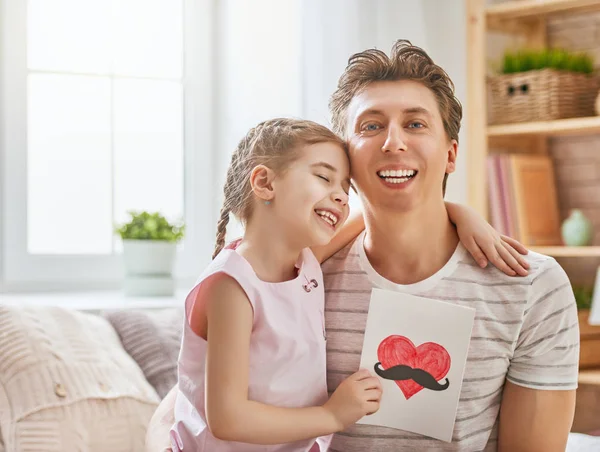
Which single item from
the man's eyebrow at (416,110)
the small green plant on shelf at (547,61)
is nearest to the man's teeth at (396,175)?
the man's eyebrow at (416,110)

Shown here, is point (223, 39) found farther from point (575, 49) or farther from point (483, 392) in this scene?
point (483, 392)

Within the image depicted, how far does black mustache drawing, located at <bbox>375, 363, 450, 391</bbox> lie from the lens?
4.81ft

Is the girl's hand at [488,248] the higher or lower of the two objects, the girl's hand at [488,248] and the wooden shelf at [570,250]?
Result: the higher

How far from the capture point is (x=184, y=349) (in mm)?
1368

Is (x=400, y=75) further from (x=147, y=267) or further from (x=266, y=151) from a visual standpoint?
(x=147, y=267)

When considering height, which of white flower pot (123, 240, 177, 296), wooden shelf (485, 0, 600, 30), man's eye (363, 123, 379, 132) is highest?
wooden shelf (485, 0, 600, 30)

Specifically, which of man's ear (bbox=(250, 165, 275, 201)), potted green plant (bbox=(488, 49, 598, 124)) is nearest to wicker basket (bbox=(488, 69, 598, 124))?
potted green plant (bbox=(488, 49, 598, 124))

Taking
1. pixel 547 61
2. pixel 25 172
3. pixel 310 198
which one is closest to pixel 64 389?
pixel 310 198

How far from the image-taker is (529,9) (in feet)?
10.2

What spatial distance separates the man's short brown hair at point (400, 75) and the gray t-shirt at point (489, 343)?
0.26 metres

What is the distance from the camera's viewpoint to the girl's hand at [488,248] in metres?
1.51

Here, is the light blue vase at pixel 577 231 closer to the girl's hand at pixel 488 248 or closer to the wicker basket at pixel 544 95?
the wicker basket at pixel 544 95

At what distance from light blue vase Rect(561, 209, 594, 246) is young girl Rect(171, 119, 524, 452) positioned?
5.97 ft

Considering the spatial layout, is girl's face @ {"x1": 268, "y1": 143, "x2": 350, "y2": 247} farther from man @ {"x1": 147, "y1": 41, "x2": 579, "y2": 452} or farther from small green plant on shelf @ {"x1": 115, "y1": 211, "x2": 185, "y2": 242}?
small green plant on shelf @ {"x1": 115, "y1": 211, "x2": 185, "y2": 242}
